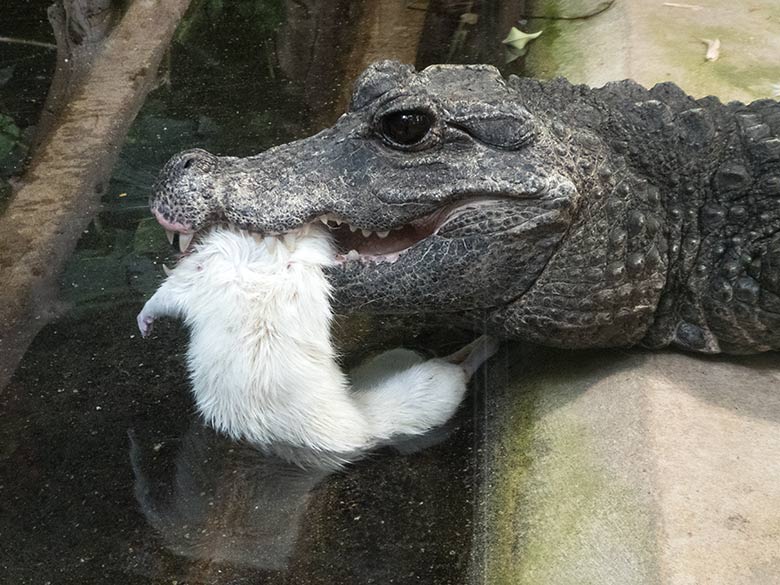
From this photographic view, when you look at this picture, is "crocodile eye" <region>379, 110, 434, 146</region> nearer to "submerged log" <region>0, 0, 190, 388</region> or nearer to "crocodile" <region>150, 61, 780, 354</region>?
"crocodile" <region>150, 61, 780, 354</region>

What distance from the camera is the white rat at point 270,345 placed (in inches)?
104

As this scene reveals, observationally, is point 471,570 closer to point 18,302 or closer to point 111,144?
point 18,302

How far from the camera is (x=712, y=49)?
451 cm

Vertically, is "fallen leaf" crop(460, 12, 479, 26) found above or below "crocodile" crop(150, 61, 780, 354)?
below

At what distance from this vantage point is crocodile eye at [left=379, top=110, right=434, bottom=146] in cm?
258

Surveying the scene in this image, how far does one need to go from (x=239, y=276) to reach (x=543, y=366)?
1.11m

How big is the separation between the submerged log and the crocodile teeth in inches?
35.9

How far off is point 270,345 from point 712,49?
3067mm

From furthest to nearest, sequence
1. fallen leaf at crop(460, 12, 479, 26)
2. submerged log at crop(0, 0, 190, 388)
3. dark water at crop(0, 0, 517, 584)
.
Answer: fallen leaf at crop(460, 12, 479, 26), submerged log at crop(0, 0, 190, 388), dark water at crop(0, 0, 517, 584)

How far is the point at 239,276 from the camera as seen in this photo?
2631 millimetres

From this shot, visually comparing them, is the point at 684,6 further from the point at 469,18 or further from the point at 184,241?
the point at 184,241

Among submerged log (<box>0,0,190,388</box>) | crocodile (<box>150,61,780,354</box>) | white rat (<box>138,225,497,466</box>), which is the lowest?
submerged log (<box>0,0,190,388</box>)

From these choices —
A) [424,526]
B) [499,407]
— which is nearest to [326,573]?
[424,526]

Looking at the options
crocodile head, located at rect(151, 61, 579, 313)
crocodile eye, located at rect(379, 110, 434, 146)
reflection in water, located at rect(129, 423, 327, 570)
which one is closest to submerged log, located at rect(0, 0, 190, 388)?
reflection in water, located at rect(129, 423, 327, 570)
